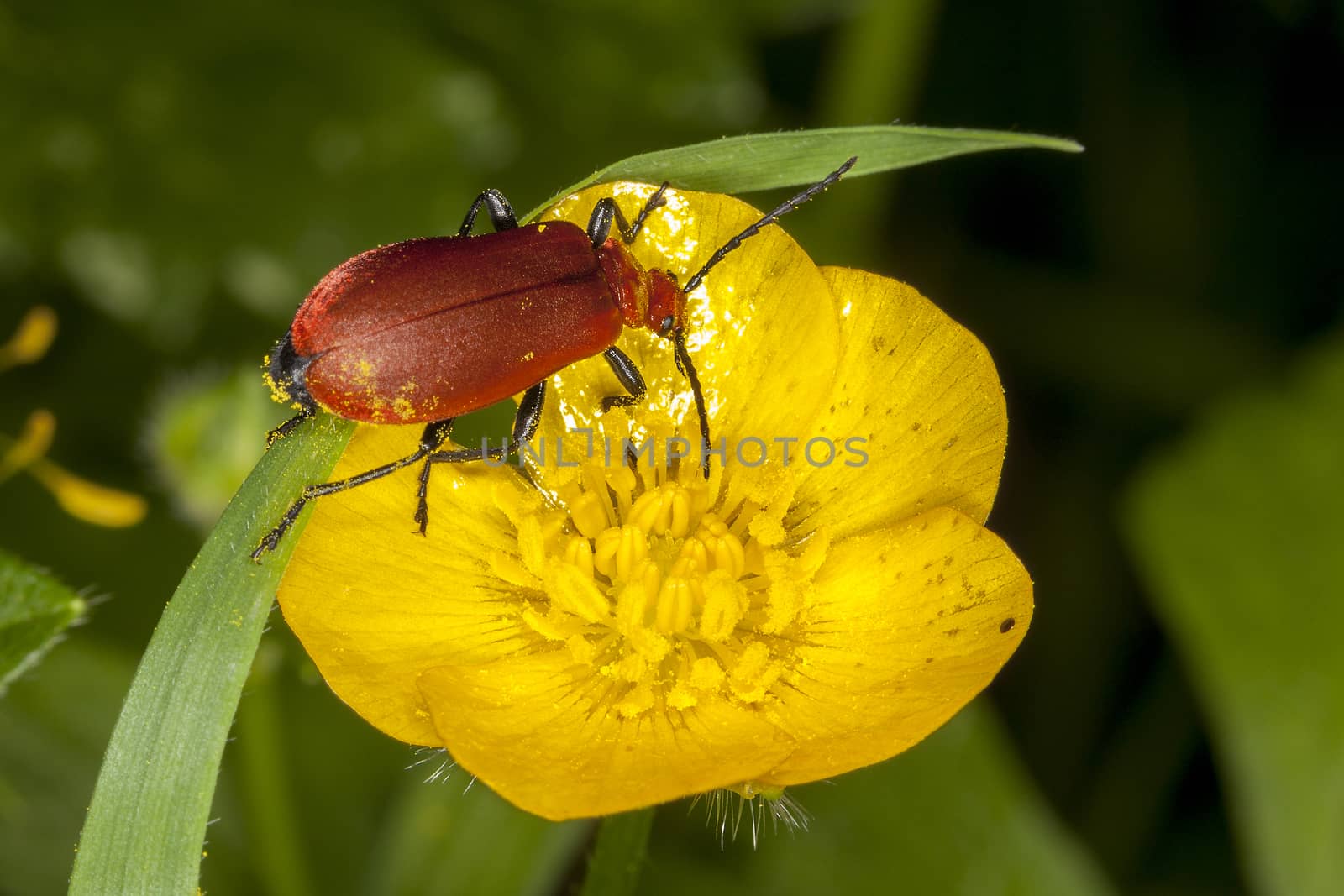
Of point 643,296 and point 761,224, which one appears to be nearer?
point 761,224

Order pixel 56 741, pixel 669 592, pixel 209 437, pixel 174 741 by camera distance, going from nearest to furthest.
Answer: pixel 174 741, pixel 669 592, pixel 209 437, pixel 56 741

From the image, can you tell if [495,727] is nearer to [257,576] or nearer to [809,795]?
[257,576]

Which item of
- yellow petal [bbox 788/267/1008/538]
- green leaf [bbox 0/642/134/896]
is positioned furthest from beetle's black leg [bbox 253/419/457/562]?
green leaf [bbox 0/642/134/896]

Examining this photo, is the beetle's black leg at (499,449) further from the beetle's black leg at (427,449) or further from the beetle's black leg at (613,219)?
the beetle's black leg at (613,219)

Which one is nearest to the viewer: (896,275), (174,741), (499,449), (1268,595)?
(174,741)

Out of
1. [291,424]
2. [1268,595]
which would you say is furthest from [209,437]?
[1268,595]

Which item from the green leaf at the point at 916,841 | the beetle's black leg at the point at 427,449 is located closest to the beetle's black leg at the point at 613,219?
the beetle's black leg at the point at 427,449

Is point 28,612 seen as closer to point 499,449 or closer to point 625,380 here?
point 499,449
